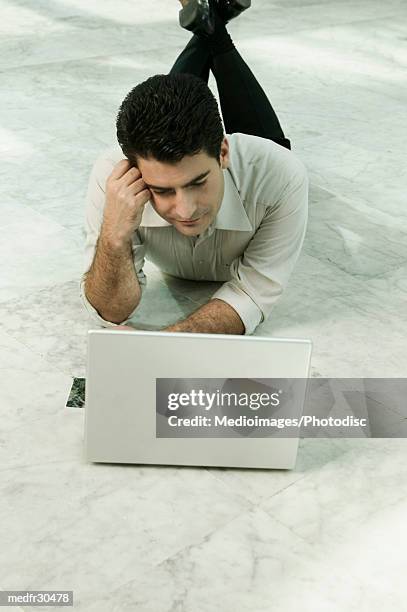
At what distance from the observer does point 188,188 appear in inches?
85.0

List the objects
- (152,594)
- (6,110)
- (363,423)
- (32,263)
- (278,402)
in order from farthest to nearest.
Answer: (6,110) → (32,263) → (363,423) → (278,402) → (152,594)

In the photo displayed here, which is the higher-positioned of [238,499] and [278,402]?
[278,402]

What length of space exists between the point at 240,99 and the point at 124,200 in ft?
3.55

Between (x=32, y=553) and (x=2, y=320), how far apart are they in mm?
943

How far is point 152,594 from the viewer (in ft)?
5.81

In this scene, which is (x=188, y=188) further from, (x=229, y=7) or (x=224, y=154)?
(x=229, y=7)

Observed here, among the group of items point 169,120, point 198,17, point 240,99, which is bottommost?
point 240,99

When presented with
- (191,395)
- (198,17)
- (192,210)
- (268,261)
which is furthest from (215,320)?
(198,17)

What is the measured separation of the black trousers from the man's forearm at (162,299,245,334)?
93 cm

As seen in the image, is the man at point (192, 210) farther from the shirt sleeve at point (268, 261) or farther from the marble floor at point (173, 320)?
the marble floor at point (173, 320)

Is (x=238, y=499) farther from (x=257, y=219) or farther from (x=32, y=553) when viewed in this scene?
(x=257, y=219)

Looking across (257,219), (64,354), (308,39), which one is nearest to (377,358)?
(257,219)

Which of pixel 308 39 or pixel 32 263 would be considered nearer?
pixel 32 263

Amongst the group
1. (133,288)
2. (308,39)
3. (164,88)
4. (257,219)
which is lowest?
(308,39)
